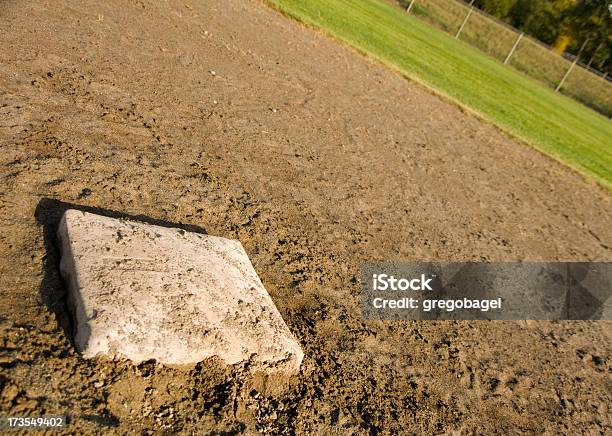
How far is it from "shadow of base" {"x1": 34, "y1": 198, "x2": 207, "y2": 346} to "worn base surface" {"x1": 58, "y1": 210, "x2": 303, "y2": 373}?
0.07 metres

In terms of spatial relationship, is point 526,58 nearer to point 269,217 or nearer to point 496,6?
point 496,6

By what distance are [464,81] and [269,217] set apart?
9882 millimetres

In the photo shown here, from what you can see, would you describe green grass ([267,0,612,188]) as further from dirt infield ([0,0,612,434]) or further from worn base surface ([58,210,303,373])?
worn base surface ([58,210,303,373])

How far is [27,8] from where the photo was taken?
17.3 ft

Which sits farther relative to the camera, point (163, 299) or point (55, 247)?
point (55, 247)

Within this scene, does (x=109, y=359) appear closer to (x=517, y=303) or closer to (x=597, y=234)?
(x=517, y=303)

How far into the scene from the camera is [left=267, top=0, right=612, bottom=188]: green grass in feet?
32.4

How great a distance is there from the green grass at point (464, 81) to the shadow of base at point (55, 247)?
7.88 metres

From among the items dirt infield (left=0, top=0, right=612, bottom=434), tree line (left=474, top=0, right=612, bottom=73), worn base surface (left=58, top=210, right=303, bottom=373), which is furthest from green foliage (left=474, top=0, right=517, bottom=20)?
worn base surface (left=58, top=210, right=303, bottom=373)

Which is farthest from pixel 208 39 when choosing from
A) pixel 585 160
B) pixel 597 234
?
pixel 585 160

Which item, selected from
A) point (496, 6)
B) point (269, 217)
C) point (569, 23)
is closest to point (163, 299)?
point (269, 217)

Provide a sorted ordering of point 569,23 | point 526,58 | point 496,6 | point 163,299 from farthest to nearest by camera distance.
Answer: point 569,23, point 496,6, point 526,58, point 163,299

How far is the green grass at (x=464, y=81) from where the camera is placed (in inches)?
389

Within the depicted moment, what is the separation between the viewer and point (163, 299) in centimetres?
239
